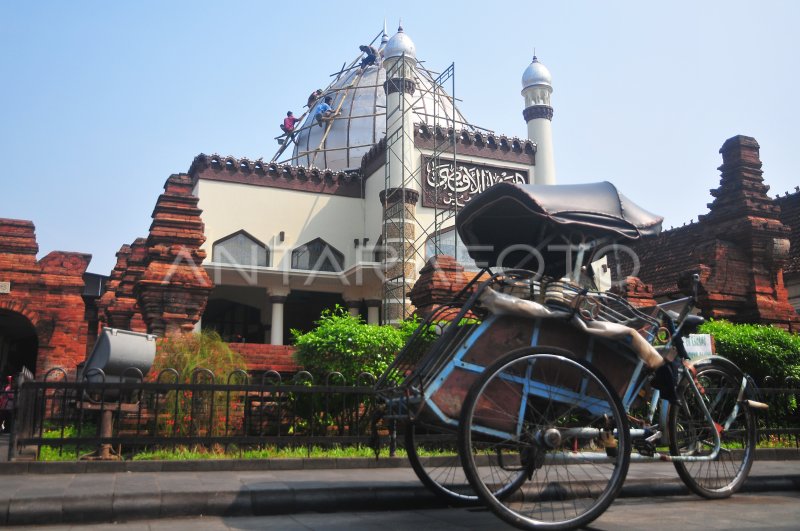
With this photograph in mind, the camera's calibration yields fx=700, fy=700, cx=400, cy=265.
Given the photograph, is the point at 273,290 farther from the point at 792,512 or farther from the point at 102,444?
the point at 792,512

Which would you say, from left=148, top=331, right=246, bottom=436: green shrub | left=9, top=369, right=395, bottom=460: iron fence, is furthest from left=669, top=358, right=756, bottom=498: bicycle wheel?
left=148, top=331, right=246, bottom=436: green shrub

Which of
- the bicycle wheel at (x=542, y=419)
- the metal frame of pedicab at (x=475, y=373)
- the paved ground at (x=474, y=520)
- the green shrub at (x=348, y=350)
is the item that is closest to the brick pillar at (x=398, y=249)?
the green shrub at (x=348, y=350)

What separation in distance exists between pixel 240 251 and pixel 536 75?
1523 centimetres

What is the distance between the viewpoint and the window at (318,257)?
2622cm

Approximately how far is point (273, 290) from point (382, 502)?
70.5ft

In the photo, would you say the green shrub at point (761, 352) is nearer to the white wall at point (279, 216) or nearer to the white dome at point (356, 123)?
the white wall at point (279, 216)

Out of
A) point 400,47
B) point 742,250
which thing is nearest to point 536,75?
point 400,47

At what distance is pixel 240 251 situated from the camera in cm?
2514

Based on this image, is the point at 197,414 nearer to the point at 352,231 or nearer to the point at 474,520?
the point at 474,520

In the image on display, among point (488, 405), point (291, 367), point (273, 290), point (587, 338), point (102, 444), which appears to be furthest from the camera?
point (273, 290)

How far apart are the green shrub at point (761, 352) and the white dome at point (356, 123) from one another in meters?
21.5

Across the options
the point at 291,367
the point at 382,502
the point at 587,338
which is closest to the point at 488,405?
the point at 587,338

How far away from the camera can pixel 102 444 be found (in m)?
6.62

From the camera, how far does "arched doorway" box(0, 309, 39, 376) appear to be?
72.5ft
